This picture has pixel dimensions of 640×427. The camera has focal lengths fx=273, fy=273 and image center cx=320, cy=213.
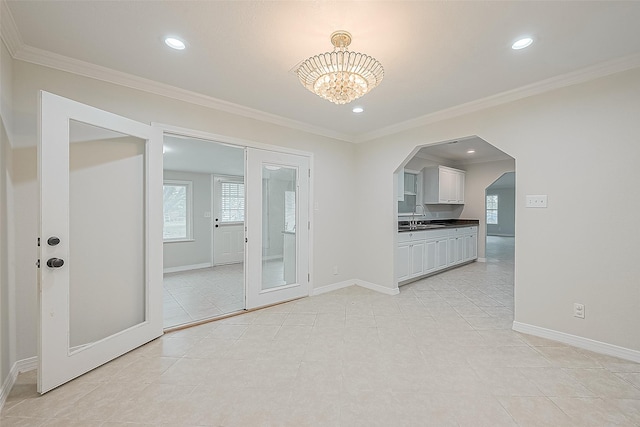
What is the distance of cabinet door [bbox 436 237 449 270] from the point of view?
5250 mm

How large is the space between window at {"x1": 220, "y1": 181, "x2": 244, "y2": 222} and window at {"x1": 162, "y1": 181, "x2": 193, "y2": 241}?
0.75 m

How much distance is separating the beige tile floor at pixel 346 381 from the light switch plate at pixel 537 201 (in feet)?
4.33

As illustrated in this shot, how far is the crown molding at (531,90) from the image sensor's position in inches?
89.8

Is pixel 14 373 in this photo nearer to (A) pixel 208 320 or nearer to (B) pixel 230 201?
(A) pixel 208 320

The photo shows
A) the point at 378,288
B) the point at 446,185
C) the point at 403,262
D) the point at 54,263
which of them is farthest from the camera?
the point at 446,185

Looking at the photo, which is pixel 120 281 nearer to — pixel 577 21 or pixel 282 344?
pixel 282 344

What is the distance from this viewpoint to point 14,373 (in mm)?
2023

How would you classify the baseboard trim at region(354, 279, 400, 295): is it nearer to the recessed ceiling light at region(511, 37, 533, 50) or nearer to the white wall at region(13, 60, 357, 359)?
the white wall at region(13, 60, 357, 359)

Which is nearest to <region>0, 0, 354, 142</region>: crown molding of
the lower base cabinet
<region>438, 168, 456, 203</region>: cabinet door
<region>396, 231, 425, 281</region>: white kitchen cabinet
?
<region>396, 231, 425, 281</region>: white kitchen cabinet

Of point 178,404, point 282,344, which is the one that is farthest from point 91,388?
point 282,344

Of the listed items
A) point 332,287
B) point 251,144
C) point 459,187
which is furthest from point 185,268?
point 459,187

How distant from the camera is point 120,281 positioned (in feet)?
8.25

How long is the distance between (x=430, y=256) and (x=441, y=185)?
2048 millimetres

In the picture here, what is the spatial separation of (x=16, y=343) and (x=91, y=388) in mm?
774
